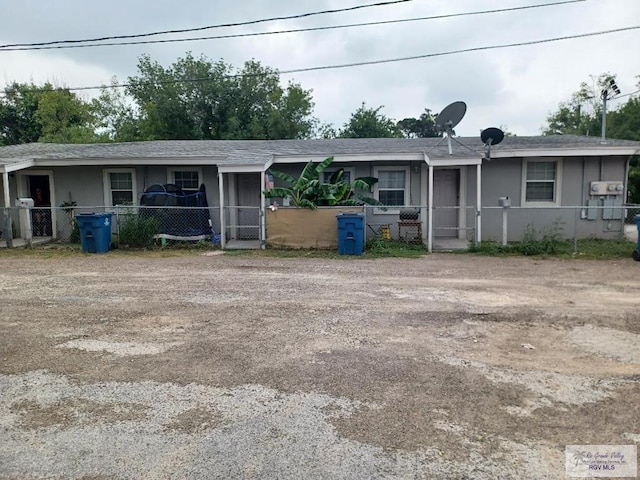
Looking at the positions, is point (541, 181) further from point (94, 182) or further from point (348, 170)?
point (94, 182)

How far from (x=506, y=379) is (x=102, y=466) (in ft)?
10.5

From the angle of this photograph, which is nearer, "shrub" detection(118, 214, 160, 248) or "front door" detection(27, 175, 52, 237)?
"shrub" detection(118, 214, 160, 248)

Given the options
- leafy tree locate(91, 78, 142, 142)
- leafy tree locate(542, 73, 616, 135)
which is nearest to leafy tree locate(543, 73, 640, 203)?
leafy tree locate(542, 73, 616, 135)

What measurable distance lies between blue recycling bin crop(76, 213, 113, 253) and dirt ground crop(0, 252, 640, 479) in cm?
434

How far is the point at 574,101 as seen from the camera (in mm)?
41688

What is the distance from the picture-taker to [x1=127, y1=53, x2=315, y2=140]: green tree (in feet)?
100

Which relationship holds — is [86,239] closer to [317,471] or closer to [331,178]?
[331,178]

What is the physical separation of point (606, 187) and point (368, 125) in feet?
73.2

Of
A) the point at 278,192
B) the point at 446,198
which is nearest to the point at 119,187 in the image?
the point at 278,192

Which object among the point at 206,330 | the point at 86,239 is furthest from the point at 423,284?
the point at 86,239

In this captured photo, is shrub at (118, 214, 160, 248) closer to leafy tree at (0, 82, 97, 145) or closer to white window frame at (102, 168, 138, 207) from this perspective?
white window frame at (102, 168, 138, 207)

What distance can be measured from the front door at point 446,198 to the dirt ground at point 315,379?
6260 mm

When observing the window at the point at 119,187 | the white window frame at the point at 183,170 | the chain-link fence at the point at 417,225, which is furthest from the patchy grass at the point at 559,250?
the window at the point at 119,187

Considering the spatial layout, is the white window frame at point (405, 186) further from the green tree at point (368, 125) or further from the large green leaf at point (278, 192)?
the green tree at point (368, 125)
